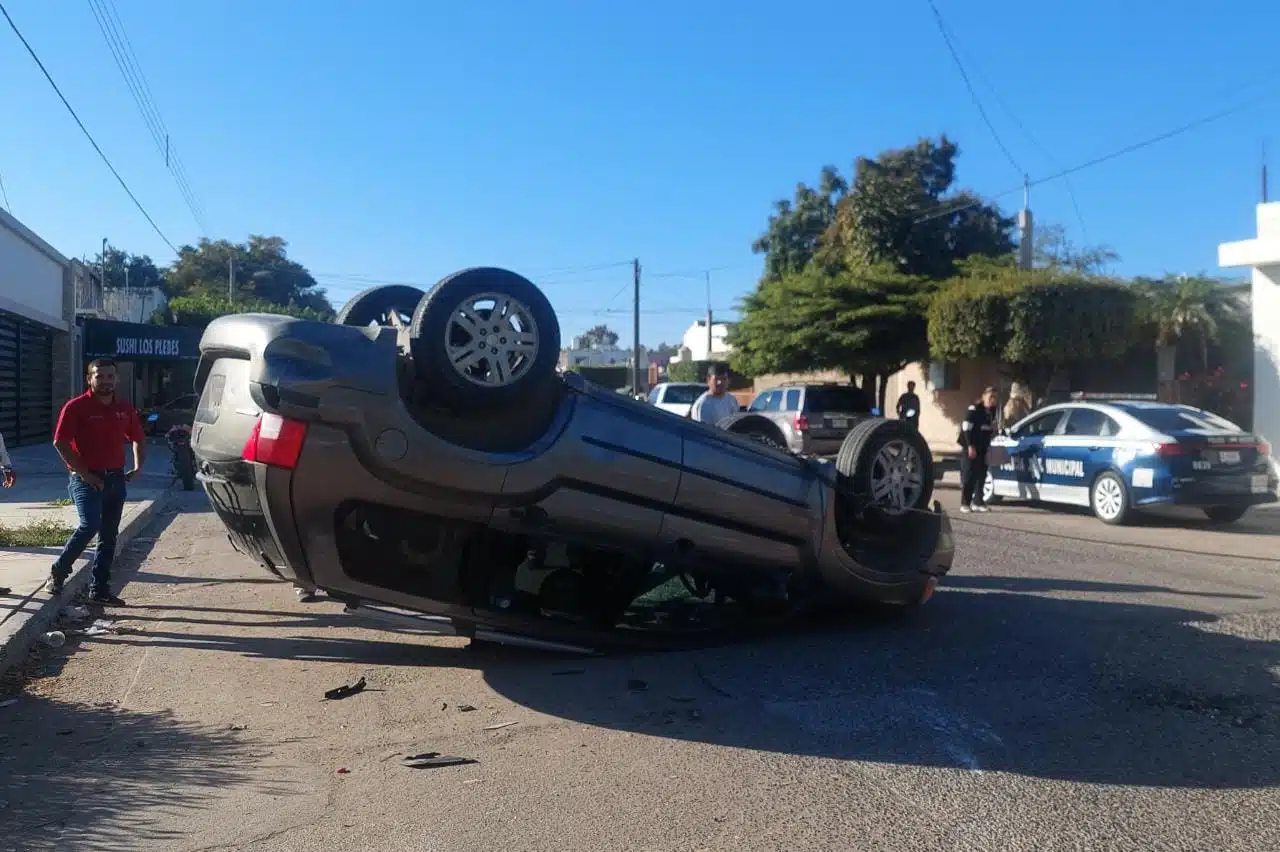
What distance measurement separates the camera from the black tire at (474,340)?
529 cm

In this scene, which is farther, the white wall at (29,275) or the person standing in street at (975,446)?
the white wall at (29,275)

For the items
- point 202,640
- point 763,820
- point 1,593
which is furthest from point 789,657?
point 1,593

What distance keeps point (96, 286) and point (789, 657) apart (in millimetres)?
41673

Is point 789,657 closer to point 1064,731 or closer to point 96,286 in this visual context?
point 1064,731

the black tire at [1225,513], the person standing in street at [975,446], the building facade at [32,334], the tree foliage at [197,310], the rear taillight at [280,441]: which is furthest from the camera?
the tree foliage at [197,310]

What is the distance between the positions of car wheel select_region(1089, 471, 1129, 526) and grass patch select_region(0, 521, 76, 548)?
10.8m

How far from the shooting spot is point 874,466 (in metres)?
6.93

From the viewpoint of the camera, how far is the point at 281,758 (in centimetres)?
484

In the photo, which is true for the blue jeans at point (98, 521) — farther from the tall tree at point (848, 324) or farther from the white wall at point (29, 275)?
the tall tree at point (848, 324)

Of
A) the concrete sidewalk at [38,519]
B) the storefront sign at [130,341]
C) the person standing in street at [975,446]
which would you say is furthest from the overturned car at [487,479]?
the storefront sign at [130,341]

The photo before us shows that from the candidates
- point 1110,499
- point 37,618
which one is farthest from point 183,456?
point 1110,499

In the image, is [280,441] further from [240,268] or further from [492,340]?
[240,268]

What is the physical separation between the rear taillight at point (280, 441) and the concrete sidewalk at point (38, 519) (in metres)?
2.30

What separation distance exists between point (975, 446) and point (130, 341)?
950 inches
